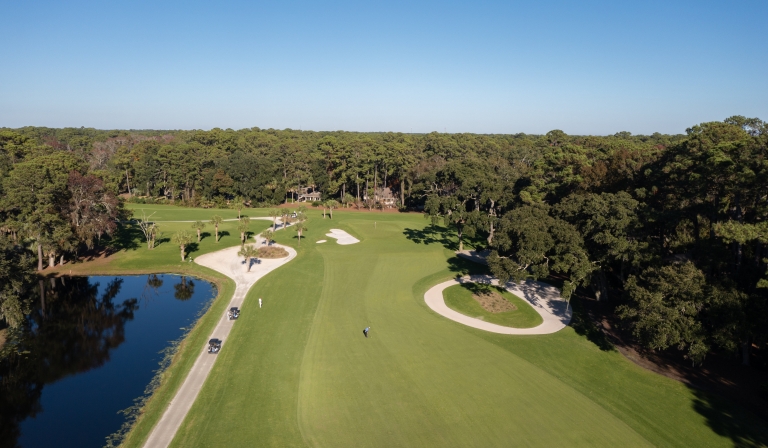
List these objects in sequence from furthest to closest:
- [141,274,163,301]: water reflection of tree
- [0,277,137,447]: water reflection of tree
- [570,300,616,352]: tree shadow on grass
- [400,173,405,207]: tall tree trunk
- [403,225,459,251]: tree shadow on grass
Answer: [400,173,405,207]: tall tree trunk
[403,225,459,251]: tree shadow on grass
[141,274,163,301]: water reflection of tree
[570,300,616,352]: tree shadow on grass
[0,277,137,447]: water reflection of tree

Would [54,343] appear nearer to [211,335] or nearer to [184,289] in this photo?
[211,335]

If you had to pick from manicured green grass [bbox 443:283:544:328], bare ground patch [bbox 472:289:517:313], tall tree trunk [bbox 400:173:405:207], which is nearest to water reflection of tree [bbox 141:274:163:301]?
manicured green grass [bbox 443:283:544:328]

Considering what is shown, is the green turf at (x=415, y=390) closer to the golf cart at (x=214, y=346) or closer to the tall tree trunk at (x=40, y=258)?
the golf cart at (x=214, y=346)

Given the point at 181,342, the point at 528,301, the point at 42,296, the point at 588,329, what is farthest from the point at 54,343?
the point at 588,329

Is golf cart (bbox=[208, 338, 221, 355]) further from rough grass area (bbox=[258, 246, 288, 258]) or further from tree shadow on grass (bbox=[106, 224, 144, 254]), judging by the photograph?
tree shadow on grass (bbox=[106, 224, 144, 254])

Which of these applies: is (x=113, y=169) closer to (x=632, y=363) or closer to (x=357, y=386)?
(x=357, y=386)
